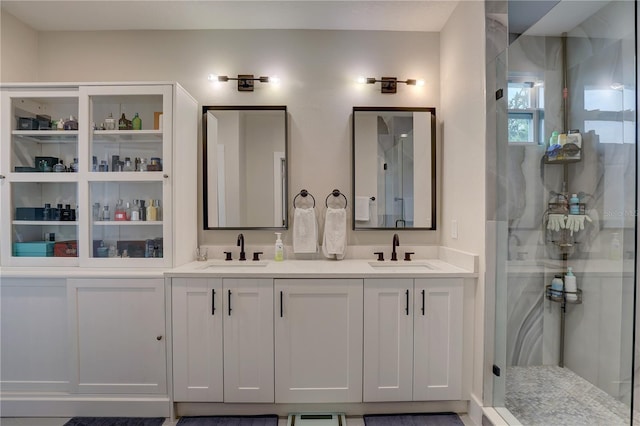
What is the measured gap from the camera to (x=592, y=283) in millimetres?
Answer: 1914

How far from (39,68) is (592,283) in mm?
4365

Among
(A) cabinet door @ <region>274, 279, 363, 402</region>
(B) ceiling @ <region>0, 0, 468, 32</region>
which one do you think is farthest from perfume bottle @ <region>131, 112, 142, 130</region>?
(A) cabinet door @ <region>274, 279, 363, 402</region>

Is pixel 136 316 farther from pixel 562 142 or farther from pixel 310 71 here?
pixel 562 142

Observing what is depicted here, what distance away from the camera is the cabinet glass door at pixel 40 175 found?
203cm

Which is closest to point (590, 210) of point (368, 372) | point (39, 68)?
point (368, 372)

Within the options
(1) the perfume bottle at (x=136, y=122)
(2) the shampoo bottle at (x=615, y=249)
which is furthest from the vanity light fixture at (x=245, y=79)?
(2) the shampoo bottle at (x=615, y=249)

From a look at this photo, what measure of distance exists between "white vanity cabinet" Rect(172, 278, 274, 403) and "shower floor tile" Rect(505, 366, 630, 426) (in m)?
1.52

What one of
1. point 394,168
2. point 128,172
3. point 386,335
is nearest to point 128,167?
point 128,172

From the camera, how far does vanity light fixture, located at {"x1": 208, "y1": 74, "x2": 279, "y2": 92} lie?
233cm

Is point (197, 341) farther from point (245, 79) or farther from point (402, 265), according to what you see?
point (245, 79)

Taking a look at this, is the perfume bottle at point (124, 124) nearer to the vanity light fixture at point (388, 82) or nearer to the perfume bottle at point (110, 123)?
the perfume bottle at point (110, 123)

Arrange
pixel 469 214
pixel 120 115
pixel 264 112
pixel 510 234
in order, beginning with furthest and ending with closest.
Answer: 1. pixel 264 112
2. pixel 120 115
3. pixel 469 214
4. pixel 510 234

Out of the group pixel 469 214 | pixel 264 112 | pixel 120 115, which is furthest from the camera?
pixel 264 112

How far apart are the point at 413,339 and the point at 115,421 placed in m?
1.94
